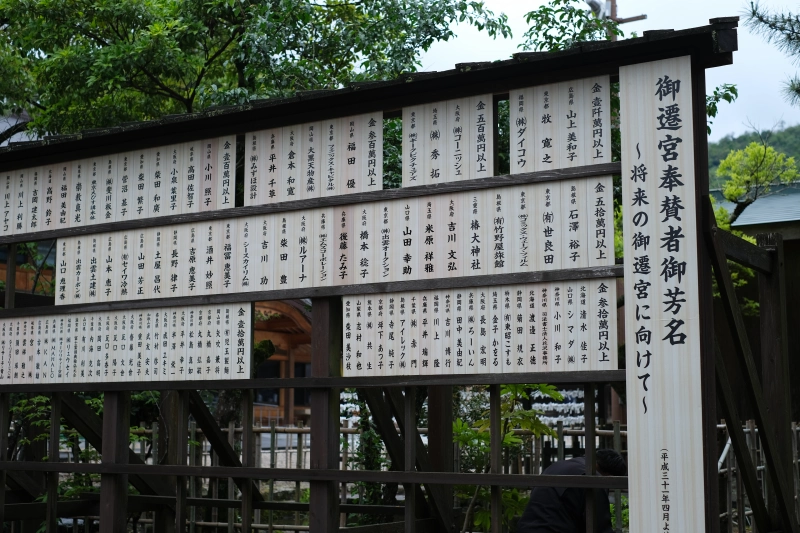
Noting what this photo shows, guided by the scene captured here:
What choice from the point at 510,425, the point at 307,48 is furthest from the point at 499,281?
the point at 307,48

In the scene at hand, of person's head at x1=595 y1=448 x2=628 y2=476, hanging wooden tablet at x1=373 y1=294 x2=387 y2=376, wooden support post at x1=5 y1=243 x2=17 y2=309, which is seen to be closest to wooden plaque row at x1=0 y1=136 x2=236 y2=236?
wooden support post at x1=5 y1=243 x2=17 y2=309

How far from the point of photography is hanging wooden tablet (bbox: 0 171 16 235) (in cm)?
Result: 830

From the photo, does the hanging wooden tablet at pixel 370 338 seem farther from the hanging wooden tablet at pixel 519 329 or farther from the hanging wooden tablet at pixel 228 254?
the hanging wooden tablet at pixel 228 254

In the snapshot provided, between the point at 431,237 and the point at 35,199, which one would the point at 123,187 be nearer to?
the point at 35,199

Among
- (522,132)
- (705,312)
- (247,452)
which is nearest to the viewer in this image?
(705,312)

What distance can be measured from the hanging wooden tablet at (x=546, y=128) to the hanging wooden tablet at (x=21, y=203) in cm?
502

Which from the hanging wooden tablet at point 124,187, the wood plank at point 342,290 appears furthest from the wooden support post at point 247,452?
the hanging wooden tablet at point 124,187

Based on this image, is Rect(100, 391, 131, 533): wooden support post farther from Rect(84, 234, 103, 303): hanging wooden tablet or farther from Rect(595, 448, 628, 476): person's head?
Rect(595, 448, 628, 476): person's head

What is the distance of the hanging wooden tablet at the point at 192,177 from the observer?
7.35 meters

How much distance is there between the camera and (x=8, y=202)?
27.4ft

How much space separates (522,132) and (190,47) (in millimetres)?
7178

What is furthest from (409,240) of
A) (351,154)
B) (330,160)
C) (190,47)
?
(190,47)

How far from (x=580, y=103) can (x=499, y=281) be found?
4.37 ft

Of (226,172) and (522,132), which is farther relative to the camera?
(226,172)
